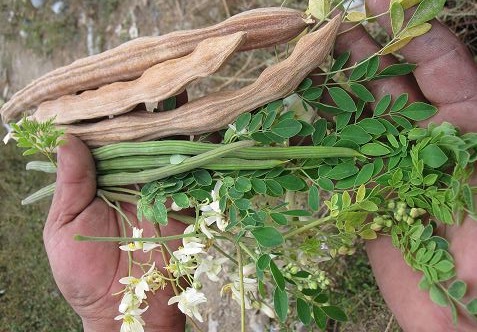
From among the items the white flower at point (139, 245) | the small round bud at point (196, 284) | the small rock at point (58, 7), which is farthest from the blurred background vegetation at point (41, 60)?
the small round bud at point (196, 284)

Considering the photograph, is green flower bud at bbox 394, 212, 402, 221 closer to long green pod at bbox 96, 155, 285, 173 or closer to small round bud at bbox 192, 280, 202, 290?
long green pod at bbox 96, 155, 285, 173

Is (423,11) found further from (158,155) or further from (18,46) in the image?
(18,46)

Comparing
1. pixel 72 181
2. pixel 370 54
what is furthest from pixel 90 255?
pixel 370 54

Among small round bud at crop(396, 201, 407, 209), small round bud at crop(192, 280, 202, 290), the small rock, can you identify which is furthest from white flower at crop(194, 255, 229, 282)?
the small rock

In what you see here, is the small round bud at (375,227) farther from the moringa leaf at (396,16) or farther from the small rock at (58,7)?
the small rock at (58,7)

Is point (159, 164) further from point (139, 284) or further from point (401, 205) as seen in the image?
point (401, 205)

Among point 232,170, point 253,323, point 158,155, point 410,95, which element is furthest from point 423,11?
point 253,323
